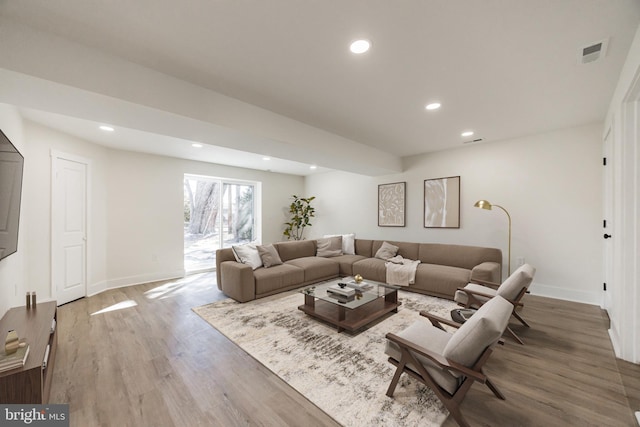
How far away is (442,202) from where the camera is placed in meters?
4.90

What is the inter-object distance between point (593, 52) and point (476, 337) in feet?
7.88

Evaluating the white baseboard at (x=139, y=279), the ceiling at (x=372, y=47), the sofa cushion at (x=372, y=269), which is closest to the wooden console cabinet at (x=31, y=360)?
the ceiling at (x=372, y=47)

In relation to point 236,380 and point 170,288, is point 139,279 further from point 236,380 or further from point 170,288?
point 236,380

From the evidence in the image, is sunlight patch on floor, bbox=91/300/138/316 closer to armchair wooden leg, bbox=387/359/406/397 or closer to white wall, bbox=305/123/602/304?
armchair wooden leg, bbox=387/359/406/397

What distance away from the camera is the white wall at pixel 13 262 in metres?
2.42

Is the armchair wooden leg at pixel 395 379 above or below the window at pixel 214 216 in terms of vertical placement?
below

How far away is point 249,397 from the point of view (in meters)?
1.83

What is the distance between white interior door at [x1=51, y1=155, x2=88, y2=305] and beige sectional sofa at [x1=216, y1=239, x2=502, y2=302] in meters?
2.19

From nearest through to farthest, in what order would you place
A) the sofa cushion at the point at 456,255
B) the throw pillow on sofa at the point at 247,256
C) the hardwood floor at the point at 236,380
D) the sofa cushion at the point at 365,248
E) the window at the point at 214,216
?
1. the hardwood floor at the point at 236,380
2. the sofa cushion at the point at 456,255
3. the throw pillow on sofa at the point at 247,256
4. the sofa cushion at the point at 365,248
5. the window at the point at 214,216

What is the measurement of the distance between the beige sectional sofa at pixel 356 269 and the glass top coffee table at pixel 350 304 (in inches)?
36.5

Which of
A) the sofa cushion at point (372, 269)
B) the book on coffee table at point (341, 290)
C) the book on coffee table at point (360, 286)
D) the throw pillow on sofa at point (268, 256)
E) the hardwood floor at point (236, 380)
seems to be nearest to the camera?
the hardwood floor at point (236, 380)

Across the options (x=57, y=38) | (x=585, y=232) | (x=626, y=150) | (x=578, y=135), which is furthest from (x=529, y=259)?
(x=57, y=38)

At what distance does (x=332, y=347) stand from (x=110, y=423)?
1742mm

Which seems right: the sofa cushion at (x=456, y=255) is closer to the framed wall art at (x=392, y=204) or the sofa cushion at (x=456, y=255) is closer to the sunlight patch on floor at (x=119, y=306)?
the framed wall art at (x=392, y=204)
